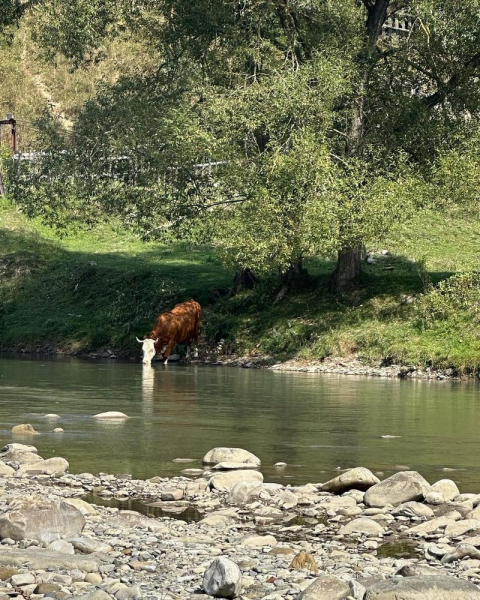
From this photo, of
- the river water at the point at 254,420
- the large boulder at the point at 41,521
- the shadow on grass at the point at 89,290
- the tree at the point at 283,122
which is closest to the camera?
the large boulder at the point at 41,521

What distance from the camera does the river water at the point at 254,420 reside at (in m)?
16.8

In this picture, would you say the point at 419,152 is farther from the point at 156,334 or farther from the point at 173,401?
the point at 173,401

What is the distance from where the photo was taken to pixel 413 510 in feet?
43.2

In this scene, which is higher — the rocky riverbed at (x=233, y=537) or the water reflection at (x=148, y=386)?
the water reflection at (x=148, y=386)

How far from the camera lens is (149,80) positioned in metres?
40.1

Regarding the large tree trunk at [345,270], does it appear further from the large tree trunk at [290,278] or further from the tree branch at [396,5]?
the tree branch at [396,5]

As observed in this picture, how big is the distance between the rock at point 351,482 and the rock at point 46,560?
4366mm

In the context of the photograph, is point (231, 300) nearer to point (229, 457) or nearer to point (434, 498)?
point (229, 457)

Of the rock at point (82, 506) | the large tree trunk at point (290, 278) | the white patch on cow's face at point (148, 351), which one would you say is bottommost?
the rock at point (82, 506)

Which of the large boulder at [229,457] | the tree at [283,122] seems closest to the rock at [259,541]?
the large boulder at [229,457]

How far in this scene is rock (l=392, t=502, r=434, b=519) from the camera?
13055 mm

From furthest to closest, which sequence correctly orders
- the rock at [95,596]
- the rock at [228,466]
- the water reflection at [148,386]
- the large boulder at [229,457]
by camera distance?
1. the water reflection at [148,386]
2. the large boulder at [229,457]
3. the rock at [228,466]
4. the rock at [95,596]

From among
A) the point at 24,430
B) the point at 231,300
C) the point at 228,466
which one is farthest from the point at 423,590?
the point at 231,300

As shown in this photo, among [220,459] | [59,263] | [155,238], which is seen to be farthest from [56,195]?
[220,459]
